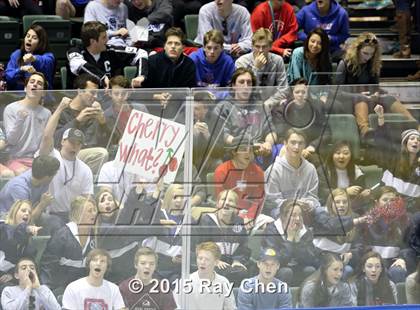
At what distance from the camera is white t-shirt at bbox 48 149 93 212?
9070 mm

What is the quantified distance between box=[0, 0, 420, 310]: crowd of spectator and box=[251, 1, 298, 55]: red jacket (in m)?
3.91

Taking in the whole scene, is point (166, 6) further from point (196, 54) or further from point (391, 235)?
point (391, 235)

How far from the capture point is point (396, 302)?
30.0ft

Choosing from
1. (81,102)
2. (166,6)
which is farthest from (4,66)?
(81,102)

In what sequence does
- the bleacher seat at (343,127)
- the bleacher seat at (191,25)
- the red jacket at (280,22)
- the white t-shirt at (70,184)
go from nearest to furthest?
1. the white t-shirt at (70,184)
2. the bleacher seat at (343,127)
3. the red jacket at (280,22)
4. the bleacher seat at (191,25)

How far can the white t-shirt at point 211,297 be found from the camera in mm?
9000

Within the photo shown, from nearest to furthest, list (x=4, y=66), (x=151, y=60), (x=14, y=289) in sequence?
(x=14, y=289) → (x=151, y=60) → (x=4, y=66)

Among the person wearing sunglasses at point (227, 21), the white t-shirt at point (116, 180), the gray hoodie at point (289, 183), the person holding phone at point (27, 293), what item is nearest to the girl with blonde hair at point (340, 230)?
the gray hoodie at point (289, 183)

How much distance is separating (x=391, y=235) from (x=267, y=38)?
3217 millimetres

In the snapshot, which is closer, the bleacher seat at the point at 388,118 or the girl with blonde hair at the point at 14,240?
the girl with blonde hair at the point at 14,240

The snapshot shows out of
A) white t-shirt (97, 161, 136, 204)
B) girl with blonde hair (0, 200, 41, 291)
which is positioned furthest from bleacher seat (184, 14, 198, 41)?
girl with blonde hair (0, 200, 41, 291)

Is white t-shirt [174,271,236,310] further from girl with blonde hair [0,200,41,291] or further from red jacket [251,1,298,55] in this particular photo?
red jacket [251,1,298,55]

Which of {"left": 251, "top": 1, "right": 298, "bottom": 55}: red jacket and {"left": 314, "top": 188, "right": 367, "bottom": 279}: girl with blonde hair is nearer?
{"left": 314, "top": 188, "right": 367, "bottom": 279}: girl with blonde hair

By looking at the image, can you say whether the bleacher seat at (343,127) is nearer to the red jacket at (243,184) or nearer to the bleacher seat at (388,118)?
the bleacher seat at (388,118)
